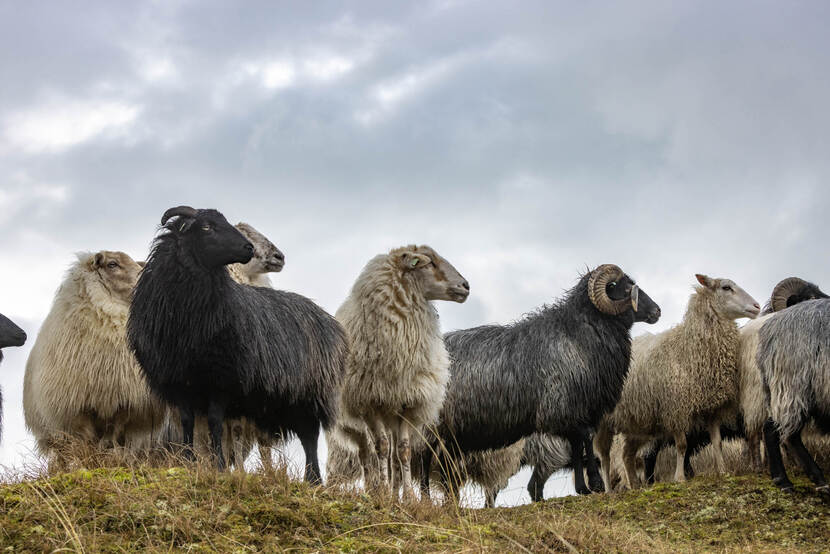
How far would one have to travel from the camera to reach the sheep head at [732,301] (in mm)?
15188

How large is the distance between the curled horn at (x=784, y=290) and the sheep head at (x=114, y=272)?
993 cm

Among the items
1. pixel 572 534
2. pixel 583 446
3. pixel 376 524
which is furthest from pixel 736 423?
pixel 376 524

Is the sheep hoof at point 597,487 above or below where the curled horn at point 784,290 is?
below

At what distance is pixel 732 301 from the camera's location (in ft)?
50.0

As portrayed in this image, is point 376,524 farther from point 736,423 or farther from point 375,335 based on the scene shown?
point 736,423

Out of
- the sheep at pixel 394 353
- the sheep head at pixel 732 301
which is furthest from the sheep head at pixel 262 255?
the sheep head at pixel 732 301

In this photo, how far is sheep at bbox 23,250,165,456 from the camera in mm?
11344

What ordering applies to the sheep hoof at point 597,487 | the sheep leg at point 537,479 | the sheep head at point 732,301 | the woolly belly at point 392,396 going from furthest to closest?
the sheep leg at point 537,479 < the sheep head at point 732,301 < the sheep hoof at point 597,487 < the woolly belly at point 392,396

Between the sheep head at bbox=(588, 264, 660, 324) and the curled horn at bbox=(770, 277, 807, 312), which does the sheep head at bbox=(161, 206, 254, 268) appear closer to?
the sheep head at bbox=(588, 264, 660, 324)

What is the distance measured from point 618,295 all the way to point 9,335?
8.27 m

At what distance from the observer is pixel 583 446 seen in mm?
13805

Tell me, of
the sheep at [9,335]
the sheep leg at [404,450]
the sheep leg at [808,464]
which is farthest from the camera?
the sheep leg at [808,464]

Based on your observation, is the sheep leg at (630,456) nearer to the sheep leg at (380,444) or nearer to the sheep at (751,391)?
the sheep at (751,391)

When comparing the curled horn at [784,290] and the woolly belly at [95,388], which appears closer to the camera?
the woolly belly at [95,388]
